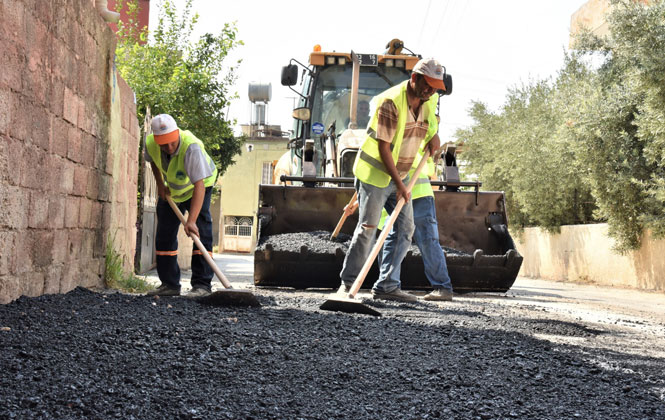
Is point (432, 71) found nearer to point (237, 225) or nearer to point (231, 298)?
point (231, 298)

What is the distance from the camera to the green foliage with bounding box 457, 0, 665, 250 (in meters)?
13.0

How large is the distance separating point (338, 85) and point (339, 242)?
270cm

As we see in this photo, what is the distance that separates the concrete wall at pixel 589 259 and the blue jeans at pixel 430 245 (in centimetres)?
933

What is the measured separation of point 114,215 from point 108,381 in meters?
4.15

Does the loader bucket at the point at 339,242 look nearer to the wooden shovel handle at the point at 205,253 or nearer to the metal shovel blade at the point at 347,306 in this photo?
the wooden shovel handle at the point at 205,253

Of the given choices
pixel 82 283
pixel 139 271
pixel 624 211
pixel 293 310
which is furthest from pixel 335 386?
pixel 624 211

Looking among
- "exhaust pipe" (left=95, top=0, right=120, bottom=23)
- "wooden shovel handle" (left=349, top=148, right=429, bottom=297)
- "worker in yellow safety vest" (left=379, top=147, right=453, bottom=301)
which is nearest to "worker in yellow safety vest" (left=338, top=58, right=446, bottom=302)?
"wooden shovel handle" (left=349, top=148, right=429, bottom=297)

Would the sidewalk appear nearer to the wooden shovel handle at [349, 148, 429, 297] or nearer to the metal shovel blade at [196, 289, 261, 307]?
the metal shovel blade at [196, 289, 261, 307]

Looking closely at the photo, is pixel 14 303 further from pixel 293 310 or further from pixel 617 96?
pixel 617 96

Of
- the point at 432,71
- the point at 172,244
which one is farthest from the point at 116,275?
→ the point at 432,71

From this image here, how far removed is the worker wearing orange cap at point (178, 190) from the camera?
5.52 metres

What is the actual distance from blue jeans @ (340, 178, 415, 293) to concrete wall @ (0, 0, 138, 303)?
217cm

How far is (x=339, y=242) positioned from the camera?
756 centimetres

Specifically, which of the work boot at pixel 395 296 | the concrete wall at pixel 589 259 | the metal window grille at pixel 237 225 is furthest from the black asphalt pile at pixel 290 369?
the metal window grille at pixel 237 225
